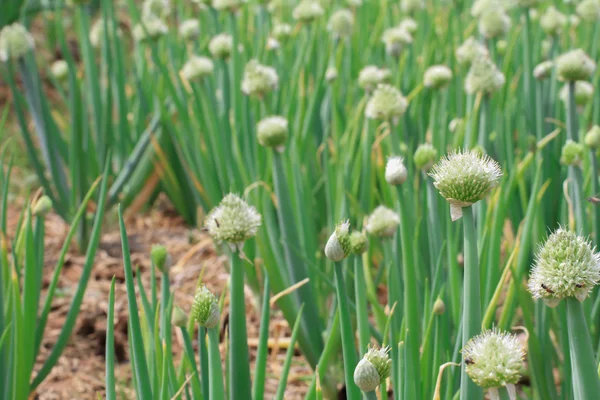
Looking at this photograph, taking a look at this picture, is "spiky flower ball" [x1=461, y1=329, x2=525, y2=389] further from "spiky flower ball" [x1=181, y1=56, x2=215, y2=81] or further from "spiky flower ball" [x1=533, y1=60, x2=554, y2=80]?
"spiky flower ball" [x1=181, y1=56, x2=215, y2=81]

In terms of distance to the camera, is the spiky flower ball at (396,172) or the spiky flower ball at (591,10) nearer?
the spiky flower ball at (396,172)

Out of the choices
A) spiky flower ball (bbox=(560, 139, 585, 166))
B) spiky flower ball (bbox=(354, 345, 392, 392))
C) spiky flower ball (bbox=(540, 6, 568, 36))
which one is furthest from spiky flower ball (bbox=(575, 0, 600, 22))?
spiky flower ball (bbox=(354, 345, 392, 392))

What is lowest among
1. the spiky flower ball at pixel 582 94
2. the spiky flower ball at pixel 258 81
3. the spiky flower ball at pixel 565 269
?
the spiky flower ball at pixel 565 269

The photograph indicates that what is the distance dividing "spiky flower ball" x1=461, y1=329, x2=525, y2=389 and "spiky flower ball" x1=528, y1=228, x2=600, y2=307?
2.5 inches

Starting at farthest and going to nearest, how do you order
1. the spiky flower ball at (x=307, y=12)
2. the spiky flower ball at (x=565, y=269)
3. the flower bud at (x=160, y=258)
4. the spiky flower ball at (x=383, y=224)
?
the spiky flower ball at (x=307, y=12) < the spiky flower ball at (x=383, y=224) < the flower bud at (x=160, y=258) < the spiky flower ball at (x=565, y=269)

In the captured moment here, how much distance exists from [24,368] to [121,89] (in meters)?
1.16

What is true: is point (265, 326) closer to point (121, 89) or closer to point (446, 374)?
point (446, 374)

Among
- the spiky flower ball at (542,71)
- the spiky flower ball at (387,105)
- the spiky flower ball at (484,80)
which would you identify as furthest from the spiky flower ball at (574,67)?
the spiky flower ball at (387,105)

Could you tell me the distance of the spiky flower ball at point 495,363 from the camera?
2.05 feet

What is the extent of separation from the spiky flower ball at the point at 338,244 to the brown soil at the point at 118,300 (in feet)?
1.36

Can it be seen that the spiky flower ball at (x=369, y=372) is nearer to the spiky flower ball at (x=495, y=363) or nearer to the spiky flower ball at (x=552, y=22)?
the spiky flower ball at (x=495, y=363)

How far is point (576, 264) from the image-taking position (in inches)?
24.7

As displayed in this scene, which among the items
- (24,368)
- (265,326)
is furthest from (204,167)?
(265,326)

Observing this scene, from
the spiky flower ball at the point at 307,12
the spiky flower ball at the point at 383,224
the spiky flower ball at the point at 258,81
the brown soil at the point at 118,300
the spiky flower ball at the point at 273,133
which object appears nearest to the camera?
the spiky flower ball at the point at 383,224
